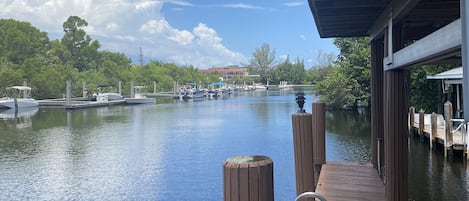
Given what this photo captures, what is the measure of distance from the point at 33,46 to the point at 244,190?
4867 cm

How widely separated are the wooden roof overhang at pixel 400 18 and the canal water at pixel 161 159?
3495 millimetres

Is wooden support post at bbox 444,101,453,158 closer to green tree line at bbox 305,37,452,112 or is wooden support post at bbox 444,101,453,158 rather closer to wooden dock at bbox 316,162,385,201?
wooden dock at bbox 316,162,385,201

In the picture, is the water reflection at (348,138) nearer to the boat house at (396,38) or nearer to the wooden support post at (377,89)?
the wooden support post at (377,89)

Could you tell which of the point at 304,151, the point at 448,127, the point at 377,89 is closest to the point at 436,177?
the point at 448,127

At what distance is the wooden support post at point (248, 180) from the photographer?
184cm

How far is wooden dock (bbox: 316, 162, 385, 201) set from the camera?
545 cm

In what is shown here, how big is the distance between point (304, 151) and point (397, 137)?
3.69 feet

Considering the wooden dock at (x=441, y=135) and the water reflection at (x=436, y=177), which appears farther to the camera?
the wooden dock at (x=441, y=135)

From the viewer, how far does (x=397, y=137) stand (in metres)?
4.06

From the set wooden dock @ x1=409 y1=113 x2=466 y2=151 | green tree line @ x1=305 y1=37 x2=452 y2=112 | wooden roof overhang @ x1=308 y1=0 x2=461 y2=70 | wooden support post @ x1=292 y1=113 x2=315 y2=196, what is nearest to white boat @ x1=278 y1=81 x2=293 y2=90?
green tree line @ x1=305 y1=37 x2=452 y2=112

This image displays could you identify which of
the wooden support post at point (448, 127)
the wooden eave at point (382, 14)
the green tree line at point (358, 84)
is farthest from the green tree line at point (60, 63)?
the wooden eave at point (382, 14)

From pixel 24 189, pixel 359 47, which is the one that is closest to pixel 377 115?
pixel 24 189

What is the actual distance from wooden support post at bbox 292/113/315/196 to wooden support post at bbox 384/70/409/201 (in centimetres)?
97

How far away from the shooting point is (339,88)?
Result: 25766 mm
